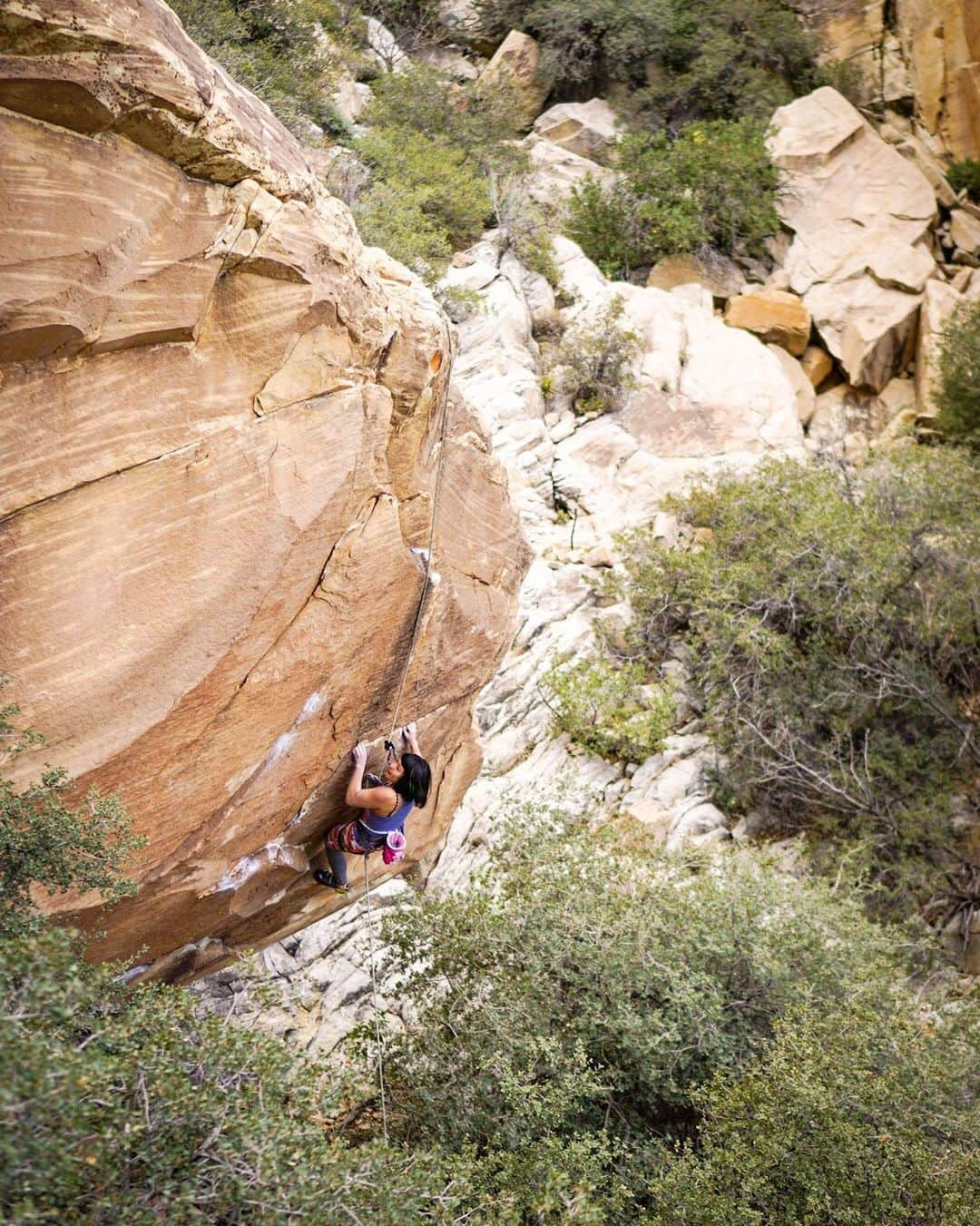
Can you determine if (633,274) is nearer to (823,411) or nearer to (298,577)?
(823,411)

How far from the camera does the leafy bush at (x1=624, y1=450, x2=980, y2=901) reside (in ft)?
40.8

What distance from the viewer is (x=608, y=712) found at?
12.6 meters

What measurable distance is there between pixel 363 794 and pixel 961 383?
17380 mm

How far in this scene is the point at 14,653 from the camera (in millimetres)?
4430

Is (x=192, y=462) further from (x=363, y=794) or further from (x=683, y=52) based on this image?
(x=683, y=52)

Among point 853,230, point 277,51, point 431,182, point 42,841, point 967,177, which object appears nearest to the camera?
point 42,841

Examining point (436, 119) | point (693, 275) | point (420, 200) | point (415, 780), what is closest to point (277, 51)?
point (420, 200)

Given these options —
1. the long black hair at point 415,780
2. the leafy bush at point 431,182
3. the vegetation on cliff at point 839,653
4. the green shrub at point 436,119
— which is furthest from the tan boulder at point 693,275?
the long black hair at point 415,780

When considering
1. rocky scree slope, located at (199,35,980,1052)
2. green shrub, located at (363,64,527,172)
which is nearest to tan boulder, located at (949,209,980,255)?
rocky scree slope, located at (199,35,980,1052)

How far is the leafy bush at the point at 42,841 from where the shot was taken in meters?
4.26

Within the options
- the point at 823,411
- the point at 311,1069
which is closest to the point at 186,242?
the point at 311,1069

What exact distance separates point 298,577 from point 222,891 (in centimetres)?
232

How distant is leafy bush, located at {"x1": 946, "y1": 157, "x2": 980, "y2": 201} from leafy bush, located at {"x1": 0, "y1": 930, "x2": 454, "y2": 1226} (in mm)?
27488

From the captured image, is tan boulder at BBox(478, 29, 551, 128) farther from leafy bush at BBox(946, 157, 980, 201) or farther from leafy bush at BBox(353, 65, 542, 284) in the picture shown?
leafy bush at BBox(946, 157, 980, 201)
